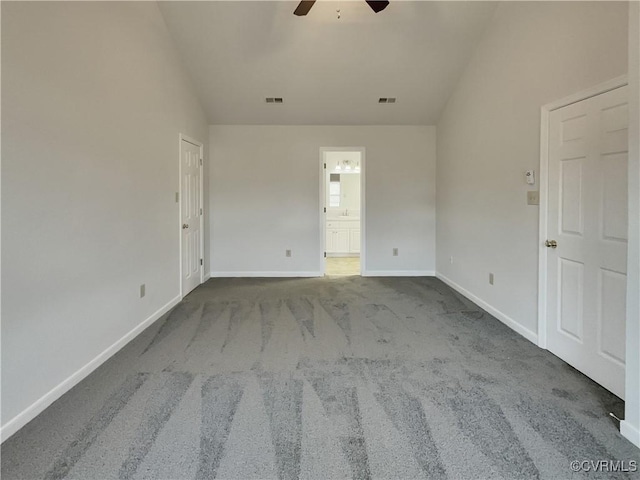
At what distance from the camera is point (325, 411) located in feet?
6.24

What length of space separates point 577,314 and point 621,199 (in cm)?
83

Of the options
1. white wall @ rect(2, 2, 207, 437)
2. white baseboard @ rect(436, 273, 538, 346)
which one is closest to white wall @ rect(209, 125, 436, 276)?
white baseboard @ rect(436, 273, 538, 346)

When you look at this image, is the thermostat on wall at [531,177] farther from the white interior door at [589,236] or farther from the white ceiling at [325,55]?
the white ceiling at [325,55]

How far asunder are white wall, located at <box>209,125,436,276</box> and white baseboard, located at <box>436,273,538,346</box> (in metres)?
1.18

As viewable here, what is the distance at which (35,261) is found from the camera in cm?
191

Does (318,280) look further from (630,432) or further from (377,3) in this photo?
(630,432)

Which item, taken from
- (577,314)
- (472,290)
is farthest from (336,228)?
(577,314)

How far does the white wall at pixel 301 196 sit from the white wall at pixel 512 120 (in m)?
0.90

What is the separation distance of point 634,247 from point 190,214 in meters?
4.33

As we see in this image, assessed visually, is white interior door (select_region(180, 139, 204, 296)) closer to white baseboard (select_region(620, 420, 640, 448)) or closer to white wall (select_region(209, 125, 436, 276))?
white wall (select_region(209, 125, 436, 276))

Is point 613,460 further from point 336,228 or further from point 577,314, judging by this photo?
point 336,228

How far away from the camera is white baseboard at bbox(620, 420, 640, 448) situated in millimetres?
1621

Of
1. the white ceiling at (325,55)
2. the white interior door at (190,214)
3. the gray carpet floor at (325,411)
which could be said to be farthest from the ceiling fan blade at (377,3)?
the gray carpet floor at (325,411)

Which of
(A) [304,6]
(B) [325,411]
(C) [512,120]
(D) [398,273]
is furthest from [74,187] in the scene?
(D) [398,273]
